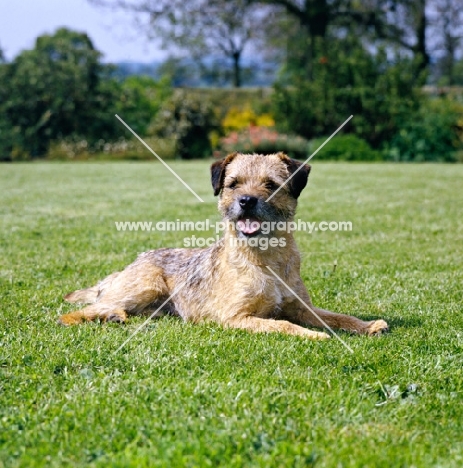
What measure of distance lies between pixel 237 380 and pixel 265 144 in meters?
25.2

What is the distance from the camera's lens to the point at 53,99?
36.1 metres

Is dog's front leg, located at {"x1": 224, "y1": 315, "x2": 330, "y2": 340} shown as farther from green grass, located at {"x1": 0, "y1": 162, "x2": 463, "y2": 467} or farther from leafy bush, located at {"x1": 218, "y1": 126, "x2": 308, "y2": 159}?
leafy bush, located at {"x1": 218, "y1": 126, "x2": 308, "y2": 159}

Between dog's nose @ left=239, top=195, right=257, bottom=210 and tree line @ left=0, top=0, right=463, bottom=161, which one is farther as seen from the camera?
tree line @ left=0, top=0, right=463, bottom=161

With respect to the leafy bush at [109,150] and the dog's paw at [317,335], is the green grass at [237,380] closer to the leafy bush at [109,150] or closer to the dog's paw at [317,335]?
the dog's paw at [317,335]

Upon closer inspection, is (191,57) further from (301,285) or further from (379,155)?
(301,285)

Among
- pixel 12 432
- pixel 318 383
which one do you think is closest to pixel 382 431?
pixel 318 383

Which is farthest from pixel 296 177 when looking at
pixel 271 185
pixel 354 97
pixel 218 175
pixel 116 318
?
pixel 354 97

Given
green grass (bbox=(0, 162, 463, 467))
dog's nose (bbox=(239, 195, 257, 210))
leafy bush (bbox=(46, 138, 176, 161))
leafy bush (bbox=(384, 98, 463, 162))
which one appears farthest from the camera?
leafy bush (bbox=(46, 138, 176, 161))

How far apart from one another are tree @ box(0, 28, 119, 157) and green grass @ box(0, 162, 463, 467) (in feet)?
89.3

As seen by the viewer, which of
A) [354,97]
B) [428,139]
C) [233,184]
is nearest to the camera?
[233,184]

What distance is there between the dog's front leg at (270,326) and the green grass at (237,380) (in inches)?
5.3

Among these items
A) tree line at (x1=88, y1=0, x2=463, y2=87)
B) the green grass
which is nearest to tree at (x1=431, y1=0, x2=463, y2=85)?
tree line at (x1=88, y1=0, x2=463, y2=87)

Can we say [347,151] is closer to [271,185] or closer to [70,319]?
[271,185]

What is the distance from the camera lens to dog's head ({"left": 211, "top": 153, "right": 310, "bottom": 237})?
5.89 m
